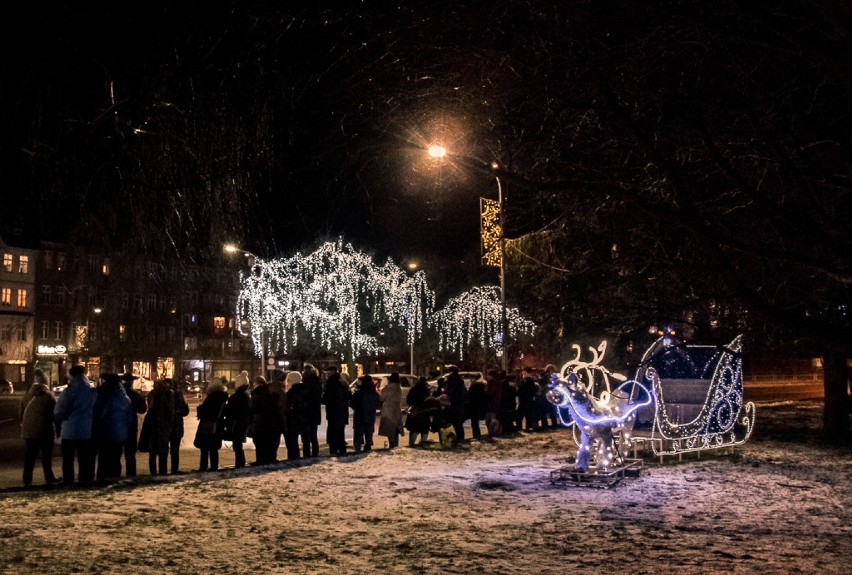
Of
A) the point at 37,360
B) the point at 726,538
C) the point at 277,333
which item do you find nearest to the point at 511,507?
the point at 726,538

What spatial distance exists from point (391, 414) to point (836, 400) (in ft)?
37.6

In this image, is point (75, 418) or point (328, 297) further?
point (328, 297)

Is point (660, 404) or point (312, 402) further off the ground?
point (312, 402)

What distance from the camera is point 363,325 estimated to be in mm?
Answer: 45281

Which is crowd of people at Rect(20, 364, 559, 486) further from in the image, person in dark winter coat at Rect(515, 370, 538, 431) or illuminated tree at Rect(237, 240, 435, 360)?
illuminated tree at Rect(237, 240, 435, 360)

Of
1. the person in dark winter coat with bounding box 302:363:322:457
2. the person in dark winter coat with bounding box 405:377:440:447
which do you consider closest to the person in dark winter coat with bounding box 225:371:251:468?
the person in dark winter coat with bounding box 302:363:322:457

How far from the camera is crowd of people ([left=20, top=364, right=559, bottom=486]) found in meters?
12.5

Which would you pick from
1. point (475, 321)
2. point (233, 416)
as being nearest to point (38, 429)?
point (233, 416)

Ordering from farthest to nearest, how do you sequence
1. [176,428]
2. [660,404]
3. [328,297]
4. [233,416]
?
[328,297]
[660,404]
[233,416]
[176,428]

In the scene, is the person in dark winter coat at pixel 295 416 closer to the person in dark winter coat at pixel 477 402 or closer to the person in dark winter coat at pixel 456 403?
the person in dark winter coat at pixel 456 403

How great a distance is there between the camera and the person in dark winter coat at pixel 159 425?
542 inches

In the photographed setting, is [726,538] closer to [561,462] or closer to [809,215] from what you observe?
[809,215]

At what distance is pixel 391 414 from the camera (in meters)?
18.3

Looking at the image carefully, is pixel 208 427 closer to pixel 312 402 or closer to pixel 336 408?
pixel 312 402
